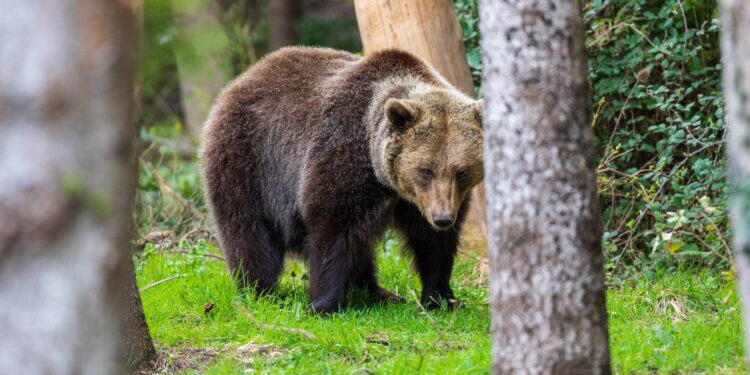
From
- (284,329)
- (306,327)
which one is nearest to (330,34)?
(306,327)

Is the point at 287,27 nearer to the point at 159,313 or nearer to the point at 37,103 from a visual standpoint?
the point at 159,313

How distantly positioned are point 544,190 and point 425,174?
255 cm

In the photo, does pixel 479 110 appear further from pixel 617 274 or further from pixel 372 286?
pixel 617 274

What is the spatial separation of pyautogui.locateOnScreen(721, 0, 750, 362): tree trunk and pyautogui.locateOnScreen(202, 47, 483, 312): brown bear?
117 inches

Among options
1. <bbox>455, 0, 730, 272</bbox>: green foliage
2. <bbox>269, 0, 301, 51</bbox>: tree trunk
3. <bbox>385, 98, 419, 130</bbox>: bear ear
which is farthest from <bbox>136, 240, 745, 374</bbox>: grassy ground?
<bbox>269, 0, 301, 51</bbox>: tree trunk

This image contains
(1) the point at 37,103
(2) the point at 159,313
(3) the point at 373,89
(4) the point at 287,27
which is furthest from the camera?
(4) the point at 287,27

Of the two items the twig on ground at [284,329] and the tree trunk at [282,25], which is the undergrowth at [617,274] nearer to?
the twig on ground at [284,329]

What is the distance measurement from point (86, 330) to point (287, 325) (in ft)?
10.2

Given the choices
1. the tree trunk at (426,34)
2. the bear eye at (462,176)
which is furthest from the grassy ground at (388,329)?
the tree trunk at (426,34)

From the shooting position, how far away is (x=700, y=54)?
737cm

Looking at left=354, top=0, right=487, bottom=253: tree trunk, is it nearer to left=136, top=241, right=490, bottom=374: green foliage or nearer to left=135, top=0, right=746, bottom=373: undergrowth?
left=135, top=0, right=746, bottom=373: undergrowth

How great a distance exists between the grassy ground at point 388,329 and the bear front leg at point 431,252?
0.22 m

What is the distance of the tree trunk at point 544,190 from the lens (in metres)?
3.54

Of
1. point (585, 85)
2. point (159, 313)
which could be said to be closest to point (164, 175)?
point (159, 313)
